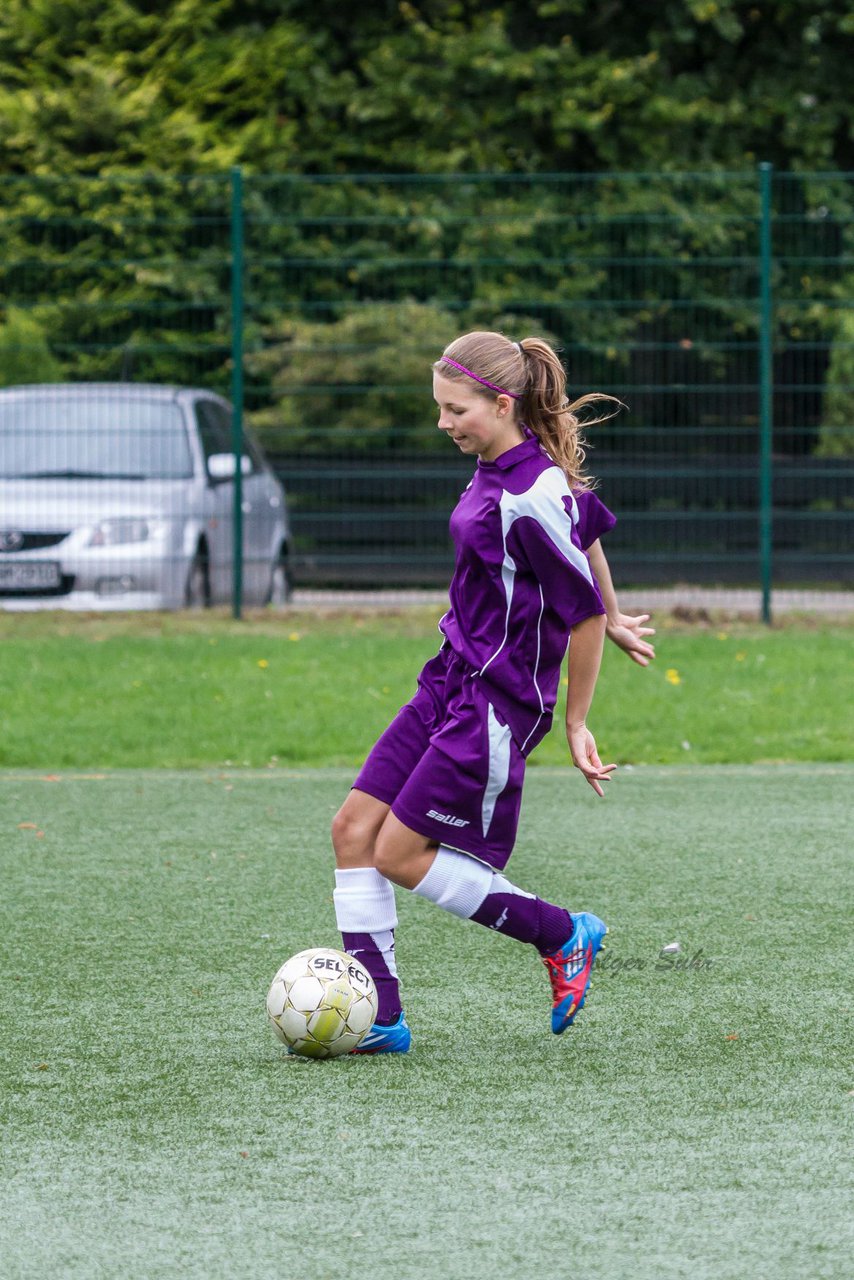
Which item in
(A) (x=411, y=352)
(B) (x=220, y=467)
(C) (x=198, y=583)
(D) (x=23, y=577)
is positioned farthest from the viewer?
(A) (x=411, y=352)

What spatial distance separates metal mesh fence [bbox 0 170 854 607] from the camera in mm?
11945

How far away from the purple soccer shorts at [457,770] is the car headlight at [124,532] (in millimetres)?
7420

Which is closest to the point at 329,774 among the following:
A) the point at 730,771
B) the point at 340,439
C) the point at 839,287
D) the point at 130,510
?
the point at 730,771

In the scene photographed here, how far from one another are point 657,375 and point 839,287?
6.78 feet

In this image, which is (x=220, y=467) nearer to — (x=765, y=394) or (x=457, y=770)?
(x=765, y=394)

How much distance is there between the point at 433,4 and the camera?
1847cm

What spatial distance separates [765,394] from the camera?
1193 cm

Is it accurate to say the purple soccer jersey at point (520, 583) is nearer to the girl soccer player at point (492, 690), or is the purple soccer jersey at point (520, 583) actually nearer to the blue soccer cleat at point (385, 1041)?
the girl soccer player at point (492, 690)

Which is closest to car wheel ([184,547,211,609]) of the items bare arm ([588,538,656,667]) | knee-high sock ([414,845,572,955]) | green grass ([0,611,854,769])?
green grass ([0,611,854,769])

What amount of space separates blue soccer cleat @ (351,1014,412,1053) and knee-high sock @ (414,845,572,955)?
0.29 metres

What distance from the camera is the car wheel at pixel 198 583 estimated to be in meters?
11.8

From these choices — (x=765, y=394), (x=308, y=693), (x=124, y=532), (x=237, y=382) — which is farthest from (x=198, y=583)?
(x=765, y=394)

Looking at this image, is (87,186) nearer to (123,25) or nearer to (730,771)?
(730,771)

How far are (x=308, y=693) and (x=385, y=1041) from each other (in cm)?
578
